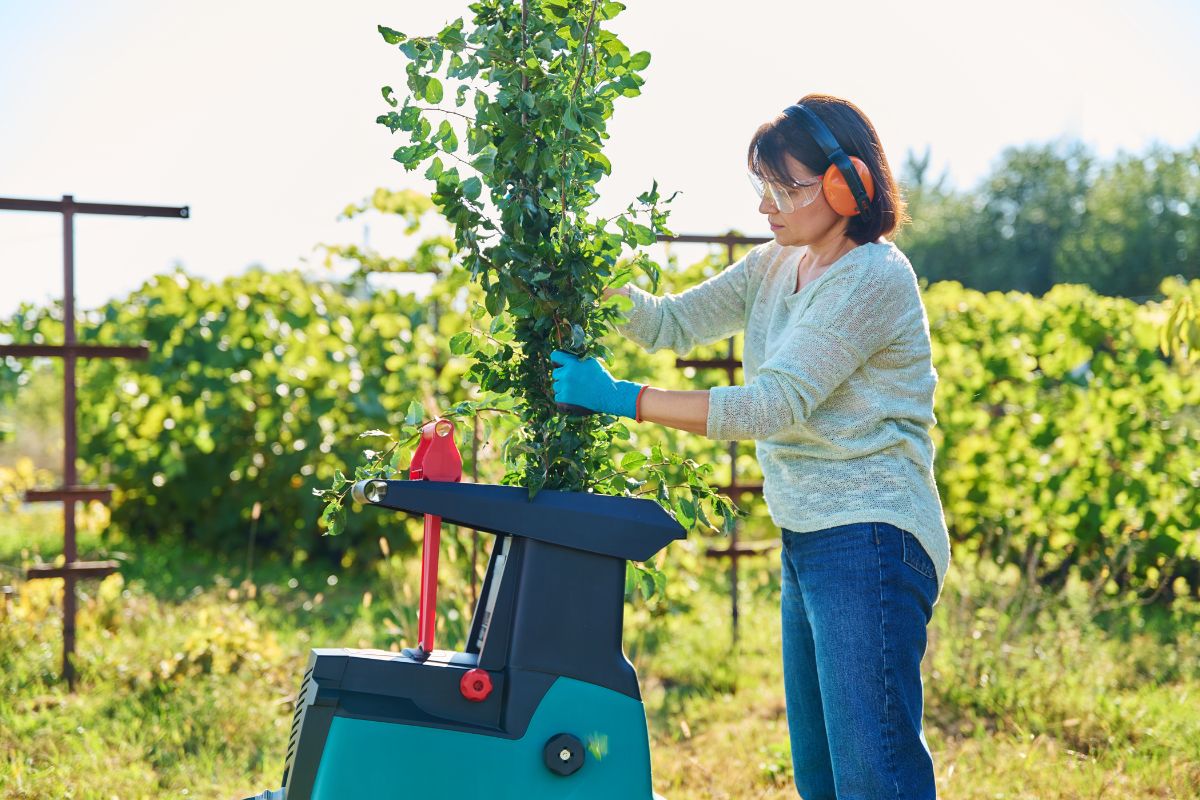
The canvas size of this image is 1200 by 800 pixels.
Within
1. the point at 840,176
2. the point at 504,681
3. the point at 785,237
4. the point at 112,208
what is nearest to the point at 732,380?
the point at 112,208

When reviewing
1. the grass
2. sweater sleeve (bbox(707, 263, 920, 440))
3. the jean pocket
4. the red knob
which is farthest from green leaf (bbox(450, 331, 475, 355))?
the grass

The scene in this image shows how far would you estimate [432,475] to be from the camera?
1.73 metres

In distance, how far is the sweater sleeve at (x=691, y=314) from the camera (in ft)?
7.32

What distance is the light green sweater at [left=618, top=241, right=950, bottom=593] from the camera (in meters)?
1.84

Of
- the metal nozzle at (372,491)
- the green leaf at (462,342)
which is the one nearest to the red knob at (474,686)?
the metal nozzle at (372,491)

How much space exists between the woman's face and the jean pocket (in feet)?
1.77

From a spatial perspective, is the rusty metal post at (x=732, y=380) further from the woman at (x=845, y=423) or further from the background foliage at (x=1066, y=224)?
the background foliage at (x=1066, y=224)

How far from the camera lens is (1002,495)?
5145 mm

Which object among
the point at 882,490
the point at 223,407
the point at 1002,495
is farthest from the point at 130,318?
the point at 882,490

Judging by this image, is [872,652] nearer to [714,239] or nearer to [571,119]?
[571,119]

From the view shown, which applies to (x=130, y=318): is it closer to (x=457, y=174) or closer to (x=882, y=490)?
(x=457, y=174)

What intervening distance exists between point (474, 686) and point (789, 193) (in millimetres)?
986

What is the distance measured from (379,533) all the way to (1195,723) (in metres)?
3.54

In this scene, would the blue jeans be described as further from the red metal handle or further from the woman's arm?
the red metal handle
